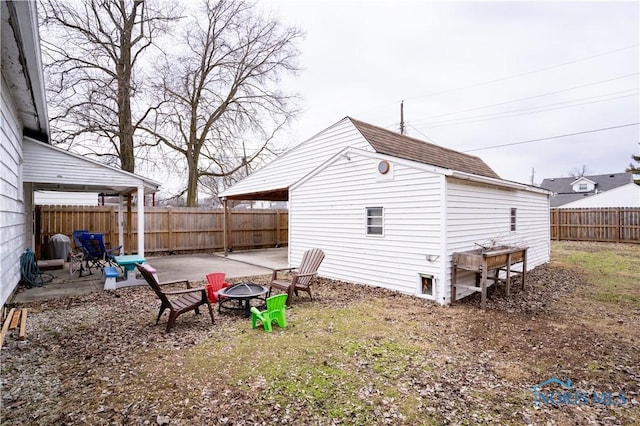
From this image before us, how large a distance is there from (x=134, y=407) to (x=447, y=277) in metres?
5.24

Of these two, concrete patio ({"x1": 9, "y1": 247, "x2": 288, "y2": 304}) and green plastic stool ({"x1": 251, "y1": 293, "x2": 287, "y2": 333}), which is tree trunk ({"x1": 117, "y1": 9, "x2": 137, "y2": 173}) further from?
green plastic stool ({"x1": 251, "y1": 293, "x2": 287, "y2": 333})

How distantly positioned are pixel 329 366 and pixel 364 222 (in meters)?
4.38

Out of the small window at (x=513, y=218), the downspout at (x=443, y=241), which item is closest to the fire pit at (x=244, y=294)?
the downspout at (x=443, y=241)

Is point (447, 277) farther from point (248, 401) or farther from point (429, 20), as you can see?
point (429, 20)

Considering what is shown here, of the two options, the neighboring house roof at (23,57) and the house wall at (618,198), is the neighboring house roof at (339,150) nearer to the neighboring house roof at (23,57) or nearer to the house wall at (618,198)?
the neighboring house roof at (23,57)

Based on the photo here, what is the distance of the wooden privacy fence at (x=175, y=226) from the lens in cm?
1070

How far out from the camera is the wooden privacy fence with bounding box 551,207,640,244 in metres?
16.2

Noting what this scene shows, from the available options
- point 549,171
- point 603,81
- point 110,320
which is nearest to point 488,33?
point 603,81

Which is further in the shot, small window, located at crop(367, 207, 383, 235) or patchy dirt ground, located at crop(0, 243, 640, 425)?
small window, located at crop(367, 207, 383, 235)

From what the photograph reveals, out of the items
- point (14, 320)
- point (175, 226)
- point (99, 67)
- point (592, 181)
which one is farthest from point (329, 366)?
point (592, 181)

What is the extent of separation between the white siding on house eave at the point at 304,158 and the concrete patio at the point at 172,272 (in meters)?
2.78

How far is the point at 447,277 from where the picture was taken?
237 inches

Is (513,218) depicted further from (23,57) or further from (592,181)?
(592,181)

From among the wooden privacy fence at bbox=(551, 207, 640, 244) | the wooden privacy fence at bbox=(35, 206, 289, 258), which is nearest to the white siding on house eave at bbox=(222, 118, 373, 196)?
the wooden privacy fence at bbox=(35, 206, 289, 258)
